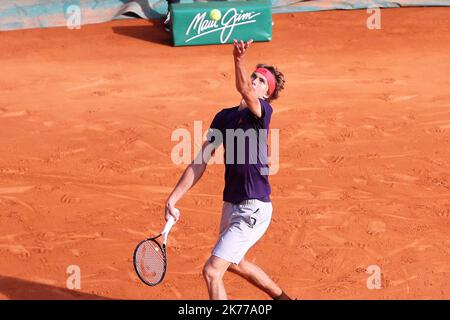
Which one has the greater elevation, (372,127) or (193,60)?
(193,60)

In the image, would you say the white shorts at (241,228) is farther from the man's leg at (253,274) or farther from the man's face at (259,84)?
the man's face at (259,84)

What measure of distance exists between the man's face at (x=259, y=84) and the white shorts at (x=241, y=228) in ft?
2.92

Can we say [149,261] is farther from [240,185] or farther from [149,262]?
[240,185]

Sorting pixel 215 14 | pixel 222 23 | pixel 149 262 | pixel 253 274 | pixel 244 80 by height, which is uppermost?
pixel 215 14

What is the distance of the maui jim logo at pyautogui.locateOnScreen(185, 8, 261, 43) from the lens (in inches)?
637

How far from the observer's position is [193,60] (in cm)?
1571

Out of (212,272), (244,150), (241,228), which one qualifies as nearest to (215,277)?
(212,272)

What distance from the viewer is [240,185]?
7715 millimetres

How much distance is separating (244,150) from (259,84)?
568mm

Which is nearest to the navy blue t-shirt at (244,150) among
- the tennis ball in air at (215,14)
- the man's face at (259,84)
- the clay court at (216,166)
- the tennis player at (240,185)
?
the tennis player at (240,185)

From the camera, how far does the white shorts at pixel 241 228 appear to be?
7578mm

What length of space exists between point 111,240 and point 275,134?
3.52 meters
